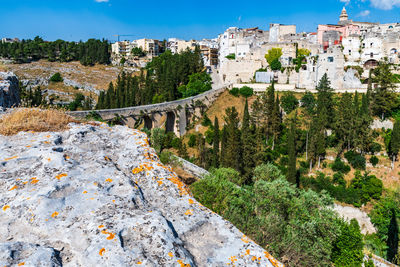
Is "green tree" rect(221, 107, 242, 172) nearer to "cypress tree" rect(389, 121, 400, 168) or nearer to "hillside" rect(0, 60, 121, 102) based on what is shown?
"cypress tree" rect(389, 121, 400, 168)

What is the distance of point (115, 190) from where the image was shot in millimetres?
3287

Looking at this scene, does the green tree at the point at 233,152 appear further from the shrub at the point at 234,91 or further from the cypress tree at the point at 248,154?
the shrub at the point at 234,91

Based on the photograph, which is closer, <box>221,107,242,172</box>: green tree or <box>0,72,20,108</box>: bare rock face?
<box>0,72,20,108</box>: bare rock face

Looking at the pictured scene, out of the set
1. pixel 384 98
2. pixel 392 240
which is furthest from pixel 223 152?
pixel 384 98

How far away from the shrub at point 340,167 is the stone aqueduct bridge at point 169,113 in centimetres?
A: 1911

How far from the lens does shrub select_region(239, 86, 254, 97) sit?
43438 mm

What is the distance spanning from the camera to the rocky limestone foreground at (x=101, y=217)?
241 centimetres

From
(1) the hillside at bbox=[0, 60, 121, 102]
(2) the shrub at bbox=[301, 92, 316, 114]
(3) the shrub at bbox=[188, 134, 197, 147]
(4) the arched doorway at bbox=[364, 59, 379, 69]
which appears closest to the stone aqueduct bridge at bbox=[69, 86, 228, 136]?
(3) the shrub at bbox=[188, 134, 197, 147]

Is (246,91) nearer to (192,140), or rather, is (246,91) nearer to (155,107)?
(192,140)

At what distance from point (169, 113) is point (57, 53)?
75207 mm

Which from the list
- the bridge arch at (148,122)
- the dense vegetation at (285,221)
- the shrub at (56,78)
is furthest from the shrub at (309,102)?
the shrub at (56,78)

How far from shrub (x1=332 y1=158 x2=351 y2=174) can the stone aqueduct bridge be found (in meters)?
19.1

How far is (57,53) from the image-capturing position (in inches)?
3593

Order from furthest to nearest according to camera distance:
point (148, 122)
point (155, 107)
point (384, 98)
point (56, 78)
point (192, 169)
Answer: point (56, 78), point (384, 98), point (155, 107), point (148, 122), point (192, 169)
